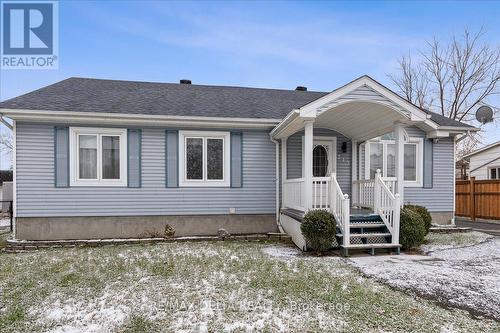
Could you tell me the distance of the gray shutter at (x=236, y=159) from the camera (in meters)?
8.65

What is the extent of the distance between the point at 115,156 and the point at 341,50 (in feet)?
49.2

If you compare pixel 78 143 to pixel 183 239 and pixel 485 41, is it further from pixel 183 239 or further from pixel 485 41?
pixel 485 41

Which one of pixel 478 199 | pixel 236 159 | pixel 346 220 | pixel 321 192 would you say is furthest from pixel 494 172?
pixel 236 159

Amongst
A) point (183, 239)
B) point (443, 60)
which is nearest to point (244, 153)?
point (183, 239)

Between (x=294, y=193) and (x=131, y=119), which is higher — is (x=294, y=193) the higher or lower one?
the lower one

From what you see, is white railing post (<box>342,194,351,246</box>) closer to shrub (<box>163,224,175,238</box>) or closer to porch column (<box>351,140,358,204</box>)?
porch column (<box>351,140,358,204</box>)

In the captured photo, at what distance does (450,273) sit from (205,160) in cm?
591

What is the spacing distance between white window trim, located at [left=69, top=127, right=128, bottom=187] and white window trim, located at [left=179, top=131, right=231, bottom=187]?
1.40 meters

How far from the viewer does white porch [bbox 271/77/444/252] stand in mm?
6676

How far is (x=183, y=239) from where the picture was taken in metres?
8.05

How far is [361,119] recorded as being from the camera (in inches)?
309

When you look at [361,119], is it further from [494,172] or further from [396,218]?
[494,172]

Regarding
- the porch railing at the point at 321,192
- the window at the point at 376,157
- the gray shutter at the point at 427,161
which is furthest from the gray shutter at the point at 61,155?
the gray shutter at the point at 427,161

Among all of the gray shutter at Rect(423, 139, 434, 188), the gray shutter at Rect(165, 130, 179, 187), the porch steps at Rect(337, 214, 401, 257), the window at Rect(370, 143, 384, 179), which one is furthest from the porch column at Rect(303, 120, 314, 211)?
the gray shutter at Rect(423, 139, 434, 188)
